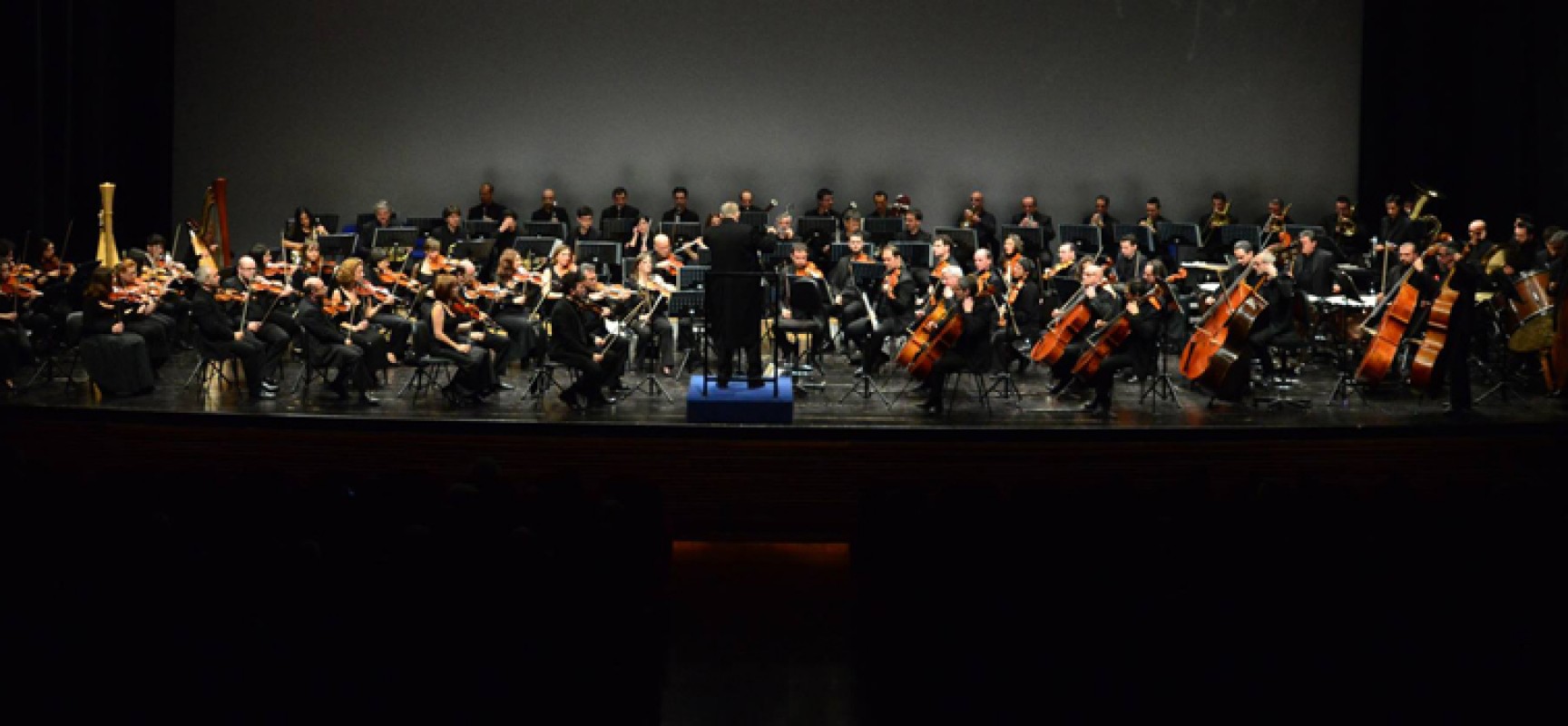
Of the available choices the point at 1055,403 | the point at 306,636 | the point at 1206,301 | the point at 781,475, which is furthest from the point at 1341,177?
the point at 306,636

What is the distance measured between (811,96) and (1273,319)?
7.41 metres

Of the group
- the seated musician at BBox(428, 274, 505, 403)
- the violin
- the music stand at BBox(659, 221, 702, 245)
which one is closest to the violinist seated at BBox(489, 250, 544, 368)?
the seated musician at BBox(428, 274, 505, 403)

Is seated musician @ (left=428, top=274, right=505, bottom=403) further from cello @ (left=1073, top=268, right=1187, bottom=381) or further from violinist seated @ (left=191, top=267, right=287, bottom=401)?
cello @ (left=1073, top=268, right=1187, bottom=381)

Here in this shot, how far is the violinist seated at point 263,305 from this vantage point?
998 cm

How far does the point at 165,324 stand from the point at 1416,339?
8.90 meters

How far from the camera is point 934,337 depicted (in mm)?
9578

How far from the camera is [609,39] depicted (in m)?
16.3

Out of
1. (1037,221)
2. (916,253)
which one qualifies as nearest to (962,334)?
(916,253)

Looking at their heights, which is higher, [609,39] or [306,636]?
[609,39]

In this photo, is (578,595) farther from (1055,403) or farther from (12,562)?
(1055,403)

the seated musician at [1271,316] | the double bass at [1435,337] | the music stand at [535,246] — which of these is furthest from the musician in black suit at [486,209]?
the double bass at [1435,337]

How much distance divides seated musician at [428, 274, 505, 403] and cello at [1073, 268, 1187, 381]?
394 cm

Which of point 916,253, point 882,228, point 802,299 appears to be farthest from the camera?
point 882,228

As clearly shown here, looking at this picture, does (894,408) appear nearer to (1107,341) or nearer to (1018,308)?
(1107,341)
